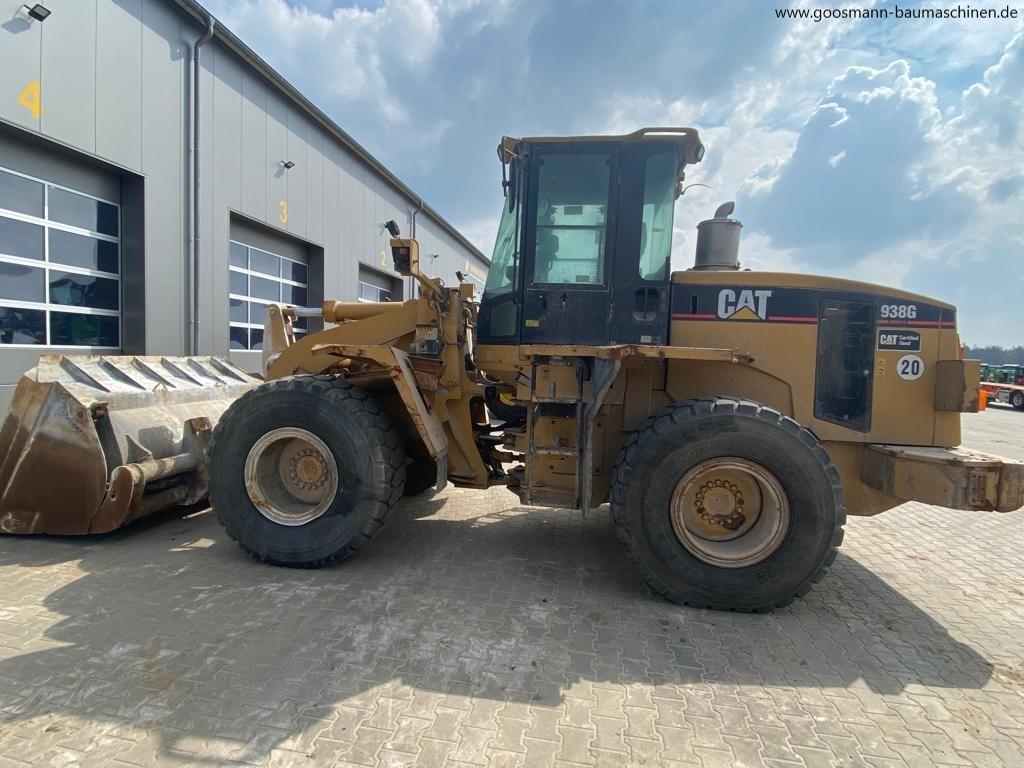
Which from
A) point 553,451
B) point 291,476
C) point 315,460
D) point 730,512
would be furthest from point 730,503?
point 291,476

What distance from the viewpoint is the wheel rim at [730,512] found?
11.0 feet

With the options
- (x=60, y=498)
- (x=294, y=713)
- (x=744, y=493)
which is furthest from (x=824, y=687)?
(x=60, y=498)

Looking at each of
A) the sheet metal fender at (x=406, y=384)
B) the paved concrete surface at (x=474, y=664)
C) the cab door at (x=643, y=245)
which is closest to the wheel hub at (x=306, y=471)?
the paved concrete surface at (x=474, y=664)

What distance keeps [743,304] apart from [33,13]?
26.1 feet

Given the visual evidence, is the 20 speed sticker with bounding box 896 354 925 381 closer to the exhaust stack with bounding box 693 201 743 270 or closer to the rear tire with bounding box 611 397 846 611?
the rear tire with bounding box 611 397 846 611

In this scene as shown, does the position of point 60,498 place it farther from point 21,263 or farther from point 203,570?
point 21,263

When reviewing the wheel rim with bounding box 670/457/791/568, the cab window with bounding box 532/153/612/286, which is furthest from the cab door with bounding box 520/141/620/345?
the wheel rim with bounding box 670/457/791/568

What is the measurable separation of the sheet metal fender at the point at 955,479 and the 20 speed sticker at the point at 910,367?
1.75ft

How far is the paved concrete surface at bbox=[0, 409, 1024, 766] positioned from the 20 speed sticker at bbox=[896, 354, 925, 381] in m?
1.59

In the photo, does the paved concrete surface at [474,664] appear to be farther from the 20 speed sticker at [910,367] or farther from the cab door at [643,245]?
the cab door at [643,245]

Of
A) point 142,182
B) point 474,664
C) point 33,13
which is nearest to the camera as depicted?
point 474,664

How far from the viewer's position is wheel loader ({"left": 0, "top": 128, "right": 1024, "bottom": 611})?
11.6ft

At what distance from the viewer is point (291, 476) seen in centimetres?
413

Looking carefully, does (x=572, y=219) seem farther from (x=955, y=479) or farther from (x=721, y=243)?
(x=955, y=479)
